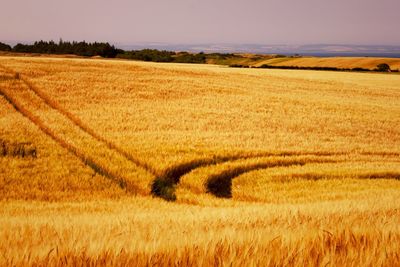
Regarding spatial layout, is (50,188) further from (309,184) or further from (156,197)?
(309,184)

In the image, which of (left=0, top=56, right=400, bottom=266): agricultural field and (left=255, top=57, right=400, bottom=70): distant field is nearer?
(left=0, top=56, right=400, bottom=266): agricultural field

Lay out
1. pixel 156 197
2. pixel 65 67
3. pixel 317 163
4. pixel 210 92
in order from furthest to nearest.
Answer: pixel 65 67, pixel 210 92, pixel 317 163, pixel 156 197

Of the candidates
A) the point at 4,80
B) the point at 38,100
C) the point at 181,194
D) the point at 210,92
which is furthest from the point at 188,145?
the point at 4,80

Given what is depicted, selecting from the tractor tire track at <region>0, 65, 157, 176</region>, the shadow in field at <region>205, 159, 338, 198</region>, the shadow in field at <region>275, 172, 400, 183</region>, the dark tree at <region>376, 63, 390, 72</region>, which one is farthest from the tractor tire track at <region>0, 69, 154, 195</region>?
the dark tree at <region>376, 63, 390, 72</region>

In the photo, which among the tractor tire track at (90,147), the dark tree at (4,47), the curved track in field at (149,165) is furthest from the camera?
the dark tree at (4,47)

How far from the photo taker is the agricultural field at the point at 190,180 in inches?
86.7

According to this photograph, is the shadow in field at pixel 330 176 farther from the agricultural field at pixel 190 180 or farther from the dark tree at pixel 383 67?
the dark tree at pixel 383 67

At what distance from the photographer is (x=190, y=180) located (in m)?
11.0

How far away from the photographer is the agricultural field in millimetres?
2203

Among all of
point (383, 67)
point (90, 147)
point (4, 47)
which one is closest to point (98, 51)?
point (4, 47)

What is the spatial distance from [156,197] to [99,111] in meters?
10.7

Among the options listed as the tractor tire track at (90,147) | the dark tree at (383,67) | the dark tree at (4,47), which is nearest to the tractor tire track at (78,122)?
the tractor tire track at (90,147)

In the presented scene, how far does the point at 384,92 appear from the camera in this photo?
3784 centimetres

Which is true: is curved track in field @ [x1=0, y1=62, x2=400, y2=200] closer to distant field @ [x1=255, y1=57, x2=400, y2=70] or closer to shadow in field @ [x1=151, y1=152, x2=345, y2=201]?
shadow in field @ [x1=151, y1=152, x2=345, y2=201]
